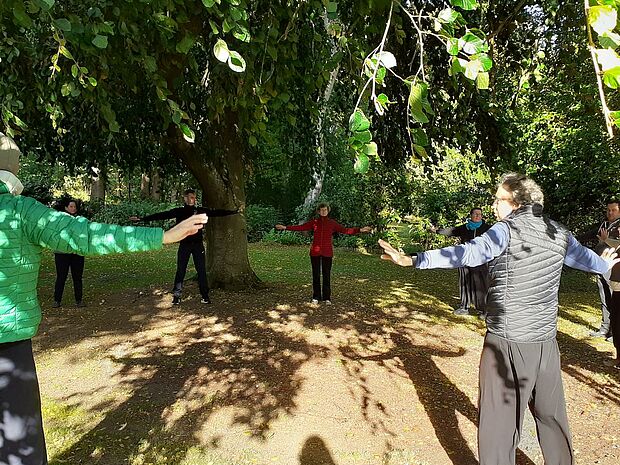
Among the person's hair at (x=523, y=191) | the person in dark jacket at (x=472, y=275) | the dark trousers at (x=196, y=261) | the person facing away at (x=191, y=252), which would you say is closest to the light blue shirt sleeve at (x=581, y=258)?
the person's hair at (x=523, y=191)

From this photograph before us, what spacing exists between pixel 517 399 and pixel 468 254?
90 cm

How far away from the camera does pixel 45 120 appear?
7.57m

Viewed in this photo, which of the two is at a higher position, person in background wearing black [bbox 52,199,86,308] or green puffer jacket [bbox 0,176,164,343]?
green puffer jacket [bbox 0,176,164,343]

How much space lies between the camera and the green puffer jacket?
210 cm

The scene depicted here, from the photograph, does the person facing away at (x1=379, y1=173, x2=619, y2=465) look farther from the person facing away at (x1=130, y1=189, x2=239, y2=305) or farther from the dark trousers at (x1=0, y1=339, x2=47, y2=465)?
the person facing away at (x1=130, y1=189, x2=239, y2=305)

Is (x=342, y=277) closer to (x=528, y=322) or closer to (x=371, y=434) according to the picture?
(x=371, y=434)

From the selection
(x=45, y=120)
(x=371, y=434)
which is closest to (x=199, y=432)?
(x=371, y=434)

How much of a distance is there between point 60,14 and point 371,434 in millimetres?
4454

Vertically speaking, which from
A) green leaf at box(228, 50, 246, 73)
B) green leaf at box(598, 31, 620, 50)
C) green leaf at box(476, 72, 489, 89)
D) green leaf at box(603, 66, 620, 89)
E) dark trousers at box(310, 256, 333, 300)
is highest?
green leaf at box(228, 50, 246, 73)

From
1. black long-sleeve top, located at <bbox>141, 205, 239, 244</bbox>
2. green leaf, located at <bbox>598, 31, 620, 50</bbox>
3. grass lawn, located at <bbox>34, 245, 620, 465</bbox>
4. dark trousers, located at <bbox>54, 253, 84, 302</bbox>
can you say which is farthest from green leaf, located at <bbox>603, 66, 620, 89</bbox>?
dark trousers, located at <bbox>54, 253, 84, 302</bbox>

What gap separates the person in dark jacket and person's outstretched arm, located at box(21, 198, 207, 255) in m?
5.98

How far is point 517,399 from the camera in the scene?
108 inches

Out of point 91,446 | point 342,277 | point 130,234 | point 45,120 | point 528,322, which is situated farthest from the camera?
point 342,277

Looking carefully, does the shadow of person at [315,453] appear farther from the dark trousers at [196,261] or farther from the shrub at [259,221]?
the shrub at [259,221]
